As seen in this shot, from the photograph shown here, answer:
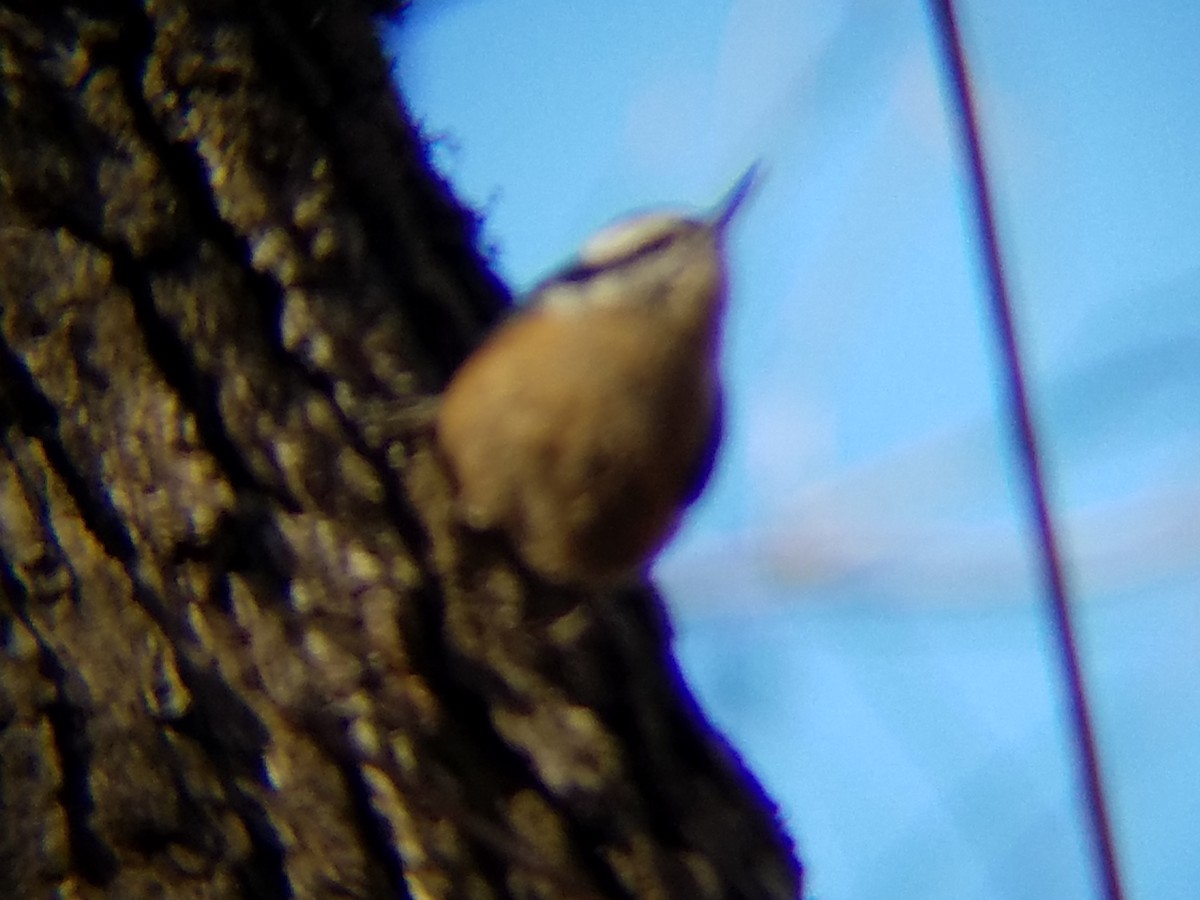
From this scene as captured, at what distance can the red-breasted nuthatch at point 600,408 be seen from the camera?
3.04 ft

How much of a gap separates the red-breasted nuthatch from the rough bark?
6cm

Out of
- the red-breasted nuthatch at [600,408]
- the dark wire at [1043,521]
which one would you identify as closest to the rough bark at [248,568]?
the red-breasted nuthatch at [600,408]

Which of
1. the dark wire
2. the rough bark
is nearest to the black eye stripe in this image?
the rough bark

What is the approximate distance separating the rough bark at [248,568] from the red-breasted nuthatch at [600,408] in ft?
0.19

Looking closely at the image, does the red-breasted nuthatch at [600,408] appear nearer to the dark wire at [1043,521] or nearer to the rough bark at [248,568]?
the rough bark at [248,568]

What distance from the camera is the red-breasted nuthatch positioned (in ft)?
3.04

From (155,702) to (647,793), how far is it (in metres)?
0.39

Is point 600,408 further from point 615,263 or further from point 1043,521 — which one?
point 1043,521

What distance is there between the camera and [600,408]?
921mm

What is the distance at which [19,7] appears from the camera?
1.00 meters

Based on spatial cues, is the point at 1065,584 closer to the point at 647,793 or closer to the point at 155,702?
the point at 647,793

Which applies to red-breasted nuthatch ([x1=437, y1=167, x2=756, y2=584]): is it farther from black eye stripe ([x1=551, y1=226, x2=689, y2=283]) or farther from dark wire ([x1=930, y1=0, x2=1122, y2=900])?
dark wire ([x1=930, y1=0, x2=1122, y2=900])

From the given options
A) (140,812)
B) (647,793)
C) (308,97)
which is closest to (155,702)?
(140,812)

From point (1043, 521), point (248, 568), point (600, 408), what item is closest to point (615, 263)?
point (600, 408)
